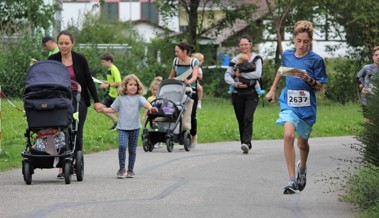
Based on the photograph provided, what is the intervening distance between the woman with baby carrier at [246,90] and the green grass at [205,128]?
5.36 ft

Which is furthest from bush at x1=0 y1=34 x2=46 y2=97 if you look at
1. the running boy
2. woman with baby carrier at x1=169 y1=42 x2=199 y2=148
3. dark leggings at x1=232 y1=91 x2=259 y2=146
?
the running boy

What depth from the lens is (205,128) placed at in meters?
27.8

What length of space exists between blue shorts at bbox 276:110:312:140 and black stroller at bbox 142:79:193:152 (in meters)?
7.23

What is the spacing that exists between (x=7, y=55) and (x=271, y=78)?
40.6ft

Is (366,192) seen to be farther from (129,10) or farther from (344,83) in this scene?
(129,10)

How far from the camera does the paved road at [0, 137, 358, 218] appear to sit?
11.4 meters

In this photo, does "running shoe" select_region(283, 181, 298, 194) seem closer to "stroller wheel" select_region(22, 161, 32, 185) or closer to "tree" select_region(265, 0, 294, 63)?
"stroller wheel" select_region(22, 161, 32, 185)

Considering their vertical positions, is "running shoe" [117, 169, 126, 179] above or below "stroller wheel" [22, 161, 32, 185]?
below

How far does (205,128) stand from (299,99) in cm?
1463

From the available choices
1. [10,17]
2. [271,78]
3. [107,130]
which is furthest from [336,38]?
[107,130]

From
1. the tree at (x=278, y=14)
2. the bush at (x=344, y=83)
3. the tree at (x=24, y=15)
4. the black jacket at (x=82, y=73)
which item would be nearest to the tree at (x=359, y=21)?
the bush at (x=344, y=83)

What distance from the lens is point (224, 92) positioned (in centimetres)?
5006

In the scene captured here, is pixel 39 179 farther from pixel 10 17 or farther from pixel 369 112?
pixel 10 17

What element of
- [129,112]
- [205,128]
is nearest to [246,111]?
[129,112]
